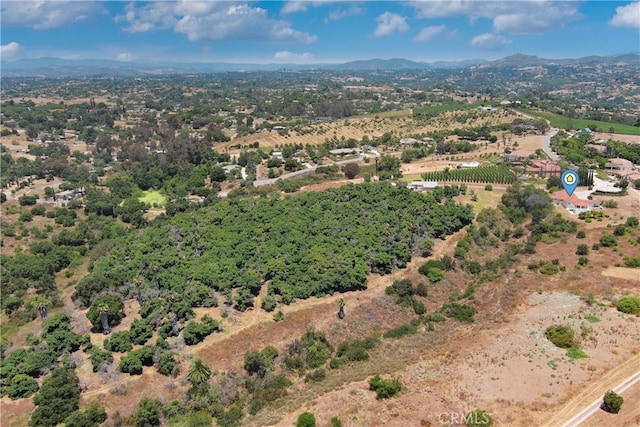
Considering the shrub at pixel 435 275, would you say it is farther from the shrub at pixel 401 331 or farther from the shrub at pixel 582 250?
the shrub at pixel 582 250

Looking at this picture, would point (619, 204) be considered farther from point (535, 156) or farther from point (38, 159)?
point (38, 159)

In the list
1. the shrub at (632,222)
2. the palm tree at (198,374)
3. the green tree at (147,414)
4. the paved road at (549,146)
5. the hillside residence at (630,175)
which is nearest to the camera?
the green tree at (147,414)

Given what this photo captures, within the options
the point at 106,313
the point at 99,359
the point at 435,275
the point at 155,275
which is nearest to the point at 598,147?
the point at 435,275

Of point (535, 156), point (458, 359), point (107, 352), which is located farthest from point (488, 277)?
point (535, 156)

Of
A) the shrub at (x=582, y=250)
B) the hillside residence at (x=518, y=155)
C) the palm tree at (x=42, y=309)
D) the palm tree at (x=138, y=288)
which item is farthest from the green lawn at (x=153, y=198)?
the hillside residence at (x=518, y=155)

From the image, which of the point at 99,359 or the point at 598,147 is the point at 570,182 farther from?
the point at 99,359

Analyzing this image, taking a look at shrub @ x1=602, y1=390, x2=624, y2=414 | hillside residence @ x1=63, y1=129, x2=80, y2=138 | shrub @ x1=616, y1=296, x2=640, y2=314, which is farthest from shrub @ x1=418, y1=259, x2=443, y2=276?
hillside residence @ x1=63, y1=129, x2=80, y2=138

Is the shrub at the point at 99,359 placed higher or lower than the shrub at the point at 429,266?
lower
